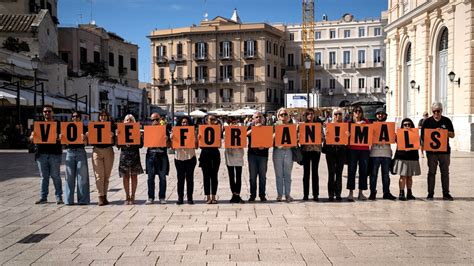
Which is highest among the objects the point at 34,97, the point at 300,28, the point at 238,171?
the point at 300,28

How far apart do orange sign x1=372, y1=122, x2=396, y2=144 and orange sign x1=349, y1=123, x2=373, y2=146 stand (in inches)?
5.0

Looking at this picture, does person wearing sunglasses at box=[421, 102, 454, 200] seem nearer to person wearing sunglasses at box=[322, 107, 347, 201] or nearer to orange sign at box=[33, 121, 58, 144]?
person wearing sunglasses at box=[322, 107, 347, 201]

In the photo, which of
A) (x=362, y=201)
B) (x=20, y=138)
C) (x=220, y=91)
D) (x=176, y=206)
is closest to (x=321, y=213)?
(x=362, y=201)

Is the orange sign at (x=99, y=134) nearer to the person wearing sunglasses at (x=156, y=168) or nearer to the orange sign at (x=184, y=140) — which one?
the person wearing sunglasses at (x=156, y=168)

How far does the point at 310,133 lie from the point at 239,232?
3558mm

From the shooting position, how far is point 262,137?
35.1 feet

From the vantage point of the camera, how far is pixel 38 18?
3878 cm

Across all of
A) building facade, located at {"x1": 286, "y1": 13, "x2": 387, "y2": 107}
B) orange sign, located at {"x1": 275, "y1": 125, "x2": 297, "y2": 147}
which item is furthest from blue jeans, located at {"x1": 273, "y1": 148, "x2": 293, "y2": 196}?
building facade, located at {"x1": 286, "y1": 13, "x2": 387, "y2": 107}

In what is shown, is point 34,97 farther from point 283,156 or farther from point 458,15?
point 458,15

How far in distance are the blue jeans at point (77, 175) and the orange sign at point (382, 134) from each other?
6140 millimetres

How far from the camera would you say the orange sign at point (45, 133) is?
35.1ft

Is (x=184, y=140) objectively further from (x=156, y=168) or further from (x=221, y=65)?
(x=221, y=65)

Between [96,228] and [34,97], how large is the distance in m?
16.8

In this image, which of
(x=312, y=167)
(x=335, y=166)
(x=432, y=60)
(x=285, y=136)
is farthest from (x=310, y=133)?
(x=432, y=60)
